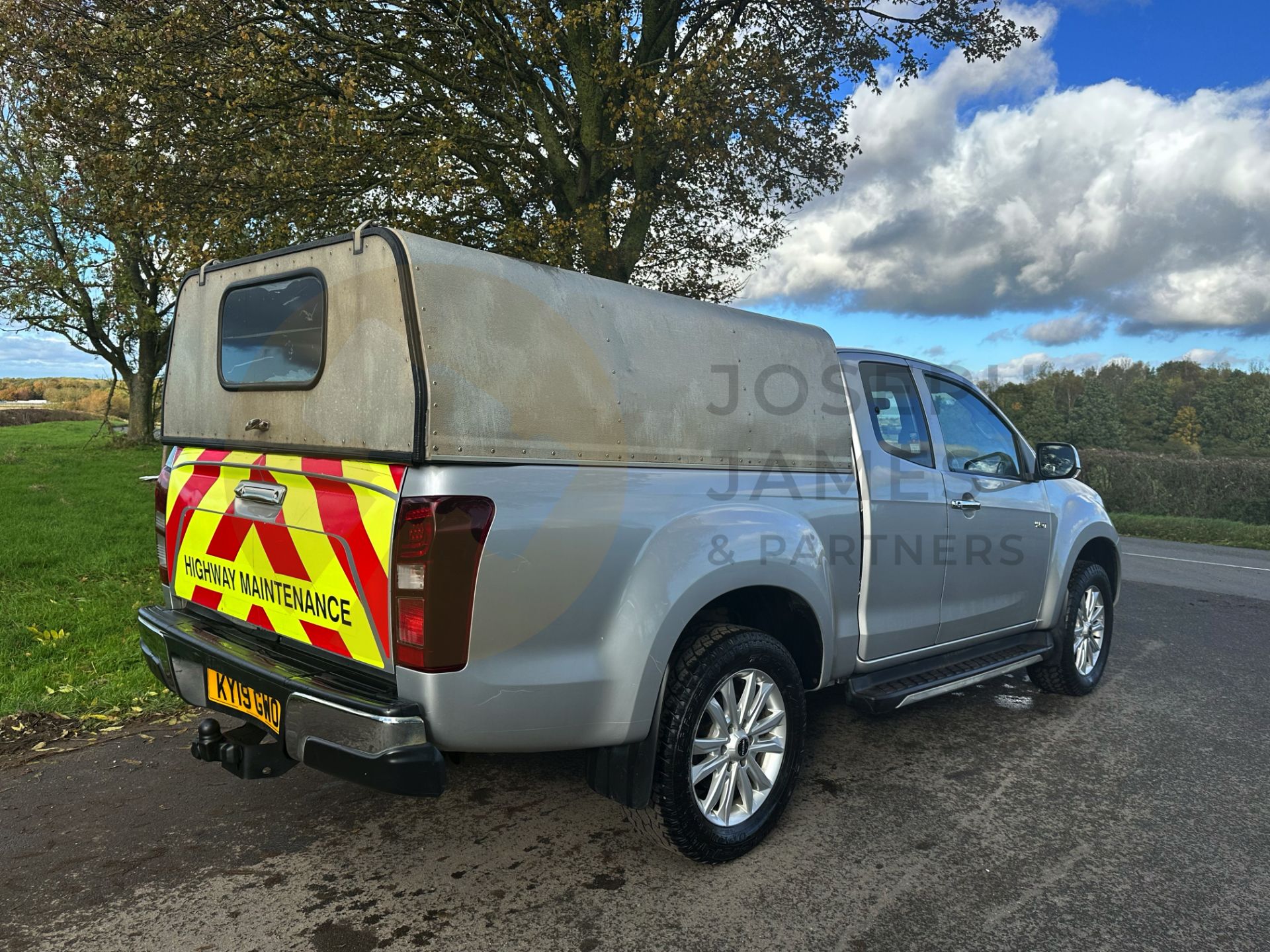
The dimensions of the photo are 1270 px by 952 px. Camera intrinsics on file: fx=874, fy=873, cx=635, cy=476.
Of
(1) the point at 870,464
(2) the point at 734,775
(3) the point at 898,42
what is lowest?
(2) the point at 734,775

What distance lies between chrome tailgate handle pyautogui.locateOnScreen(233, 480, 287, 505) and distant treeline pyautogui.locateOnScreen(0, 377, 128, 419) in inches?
1337

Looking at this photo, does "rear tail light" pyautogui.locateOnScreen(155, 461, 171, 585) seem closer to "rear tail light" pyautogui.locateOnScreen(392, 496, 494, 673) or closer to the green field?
the green field

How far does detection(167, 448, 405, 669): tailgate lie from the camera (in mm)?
2623

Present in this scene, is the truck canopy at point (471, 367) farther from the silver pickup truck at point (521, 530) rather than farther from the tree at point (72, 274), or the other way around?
the tree at point (72, 274)

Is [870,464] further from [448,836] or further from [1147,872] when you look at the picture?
[448,836]

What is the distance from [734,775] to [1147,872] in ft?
4.88

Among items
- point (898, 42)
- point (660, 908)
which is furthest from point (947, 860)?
point (898, 42)

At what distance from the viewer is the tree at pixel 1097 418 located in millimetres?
53812

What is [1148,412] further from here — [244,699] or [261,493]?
[244,699]

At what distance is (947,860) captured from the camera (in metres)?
3.17

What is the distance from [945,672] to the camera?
13.8 ft

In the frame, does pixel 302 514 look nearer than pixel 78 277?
Yes

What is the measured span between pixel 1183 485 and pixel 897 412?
19658mm

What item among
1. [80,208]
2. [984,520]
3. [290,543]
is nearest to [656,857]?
[290,543]
